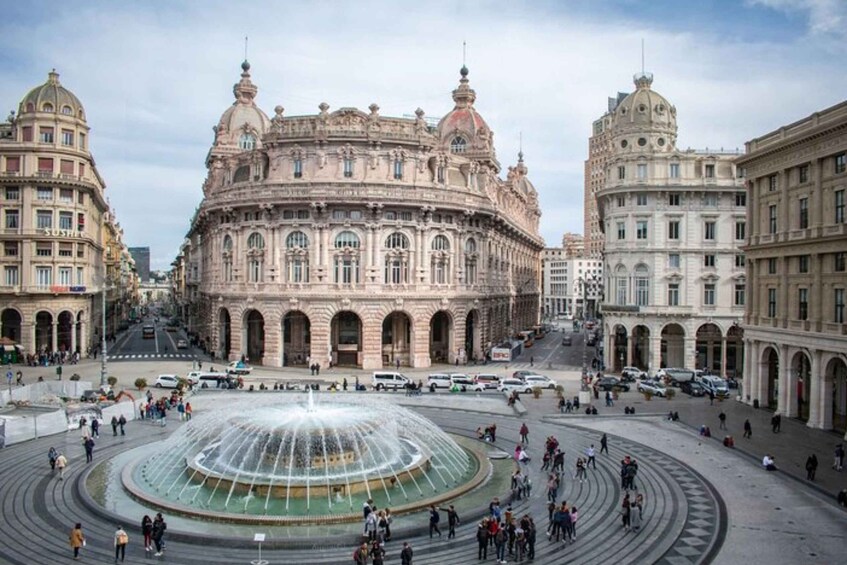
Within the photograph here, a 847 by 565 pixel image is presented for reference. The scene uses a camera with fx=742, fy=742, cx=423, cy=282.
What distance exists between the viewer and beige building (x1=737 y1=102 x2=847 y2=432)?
4081 centimetres

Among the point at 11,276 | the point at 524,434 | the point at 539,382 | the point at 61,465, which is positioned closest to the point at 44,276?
the point at 11,276

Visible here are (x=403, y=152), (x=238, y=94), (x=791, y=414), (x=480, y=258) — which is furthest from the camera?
(x=238, y=94)

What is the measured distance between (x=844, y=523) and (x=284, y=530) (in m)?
19.9

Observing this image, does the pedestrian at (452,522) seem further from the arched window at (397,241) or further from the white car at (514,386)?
the arched window at (397,241)

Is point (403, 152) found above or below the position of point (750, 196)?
above

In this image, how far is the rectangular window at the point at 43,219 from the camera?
7175 cm

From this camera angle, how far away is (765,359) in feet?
161

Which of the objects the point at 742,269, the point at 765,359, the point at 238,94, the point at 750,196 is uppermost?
the point at 238,94

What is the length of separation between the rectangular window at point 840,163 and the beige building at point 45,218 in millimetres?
65462

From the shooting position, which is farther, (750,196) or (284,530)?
(750,196)

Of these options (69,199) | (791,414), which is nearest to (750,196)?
(791,414)

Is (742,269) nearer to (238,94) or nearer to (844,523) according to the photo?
(844,523)

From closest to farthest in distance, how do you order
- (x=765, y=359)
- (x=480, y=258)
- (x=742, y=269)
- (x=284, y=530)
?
(x=284, y=530), (x=765, y=359), (x=742, y=269), (x=480, y=258)

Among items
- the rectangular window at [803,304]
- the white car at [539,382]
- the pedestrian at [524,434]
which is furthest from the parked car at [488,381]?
the rectangular window at [803,304]
